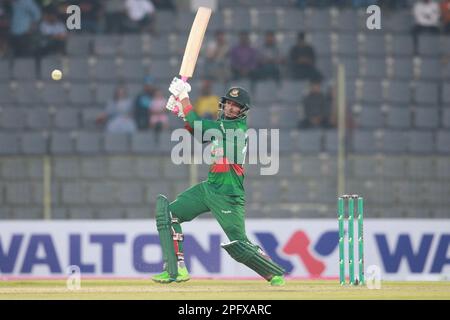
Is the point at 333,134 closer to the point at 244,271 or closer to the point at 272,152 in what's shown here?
the point at 272,152

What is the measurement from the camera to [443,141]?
17656 mm

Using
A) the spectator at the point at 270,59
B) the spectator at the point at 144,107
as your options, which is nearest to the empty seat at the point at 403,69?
the spectator at the point at 270,59

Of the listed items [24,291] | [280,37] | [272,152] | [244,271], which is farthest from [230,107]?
[280,37]

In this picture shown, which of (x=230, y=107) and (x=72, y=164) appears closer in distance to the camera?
(x=230, y=107)

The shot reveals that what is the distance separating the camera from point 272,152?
16922mm

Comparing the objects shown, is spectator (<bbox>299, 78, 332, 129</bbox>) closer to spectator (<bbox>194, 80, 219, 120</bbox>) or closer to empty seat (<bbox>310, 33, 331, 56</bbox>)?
empty seat (<bbox>310, 33, 331, 56</bbox>)

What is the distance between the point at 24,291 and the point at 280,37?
8444 millimetres

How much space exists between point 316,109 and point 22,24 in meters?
4.41

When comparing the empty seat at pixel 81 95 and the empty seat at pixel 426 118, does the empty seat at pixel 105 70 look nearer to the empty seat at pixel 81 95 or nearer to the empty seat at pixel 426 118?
the empty seat at pixel 81 95

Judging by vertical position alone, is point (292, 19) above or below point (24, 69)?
above

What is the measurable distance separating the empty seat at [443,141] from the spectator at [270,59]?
239 centimetres

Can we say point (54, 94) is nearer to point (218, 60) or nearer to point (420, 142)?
point (218, 60)

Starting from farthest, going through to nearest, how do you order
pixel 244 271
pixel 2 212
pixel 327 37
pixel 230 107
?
pixel 327 37 → pixel 2 212 → pixel 244 271 → pixel 230 107

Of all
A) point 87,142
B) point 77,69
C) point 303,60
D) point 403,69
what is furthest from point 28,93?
point 403,69
